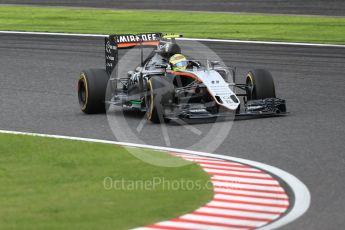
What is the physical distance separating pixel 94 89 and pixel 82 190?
615cm

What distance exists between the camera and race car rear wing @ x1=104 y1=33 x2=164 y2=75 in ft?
57.2

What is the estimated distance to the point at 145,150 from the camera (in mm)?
13352

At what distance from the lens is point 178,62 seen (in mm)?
16453

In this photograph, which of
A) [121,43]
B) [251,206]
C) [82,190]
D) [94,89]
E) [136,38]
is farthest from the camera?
[136,38]

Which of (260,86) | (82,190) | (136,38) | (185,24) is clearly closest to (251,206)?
(82,190)

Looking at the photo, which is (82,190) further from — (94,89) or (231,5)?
(231,5)

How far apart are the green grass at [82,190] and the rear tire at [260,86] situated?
3527mm

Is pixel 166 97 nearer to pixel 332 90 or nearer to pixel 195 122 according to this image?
pixel 195 122

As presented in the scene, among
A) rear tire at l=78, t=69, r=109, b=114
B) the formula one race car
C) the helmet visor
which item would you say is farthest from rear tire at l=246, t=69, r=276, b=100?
rear tire at l=78, t=69, r=109, b=114

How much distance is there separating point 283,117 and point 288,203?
5.97 m

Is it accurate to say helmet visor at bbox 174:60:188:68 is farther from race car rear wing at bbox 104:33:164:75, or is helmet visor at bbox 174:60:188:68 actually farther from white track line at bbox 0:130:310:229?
white track line at bbox 0:130:310:229

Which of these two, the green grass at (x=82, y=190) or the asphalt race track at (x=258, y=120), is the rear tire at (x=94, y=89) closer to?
the asphalt race track at (x=258, y=120)

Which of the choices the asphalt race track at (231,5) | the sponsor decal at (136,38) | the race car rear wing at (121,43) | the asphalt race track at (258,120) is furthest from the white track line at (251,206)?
the asphalt race track at (231,5)

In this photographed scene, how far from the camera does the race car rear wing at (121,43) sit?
1742 centimetres
